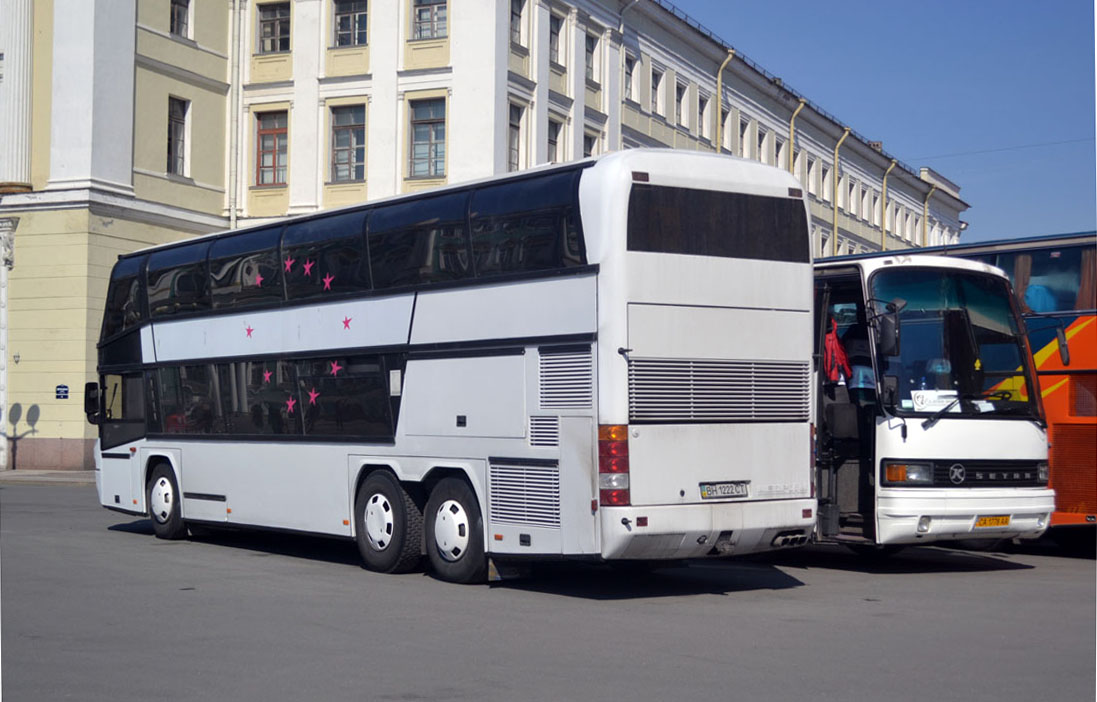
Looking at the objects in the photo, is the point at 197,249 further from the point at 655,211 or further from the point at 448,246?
Result: the point at 655,211

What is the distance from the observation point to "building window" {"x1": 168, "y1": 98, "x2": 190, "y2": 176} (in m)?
36.6

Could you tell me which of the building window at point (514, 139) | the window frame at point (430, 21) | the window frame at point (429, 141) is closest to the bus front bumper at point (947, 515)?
the building window at point (514, 139)

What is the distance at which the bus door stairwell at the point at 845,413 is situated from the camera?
1412 centimetres

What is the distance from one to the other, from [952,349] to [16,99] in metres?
27.2

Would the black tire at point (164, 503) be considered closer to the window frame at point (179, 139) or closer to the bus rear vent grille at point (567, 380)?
the bus rear vent grille at point (567, 380)

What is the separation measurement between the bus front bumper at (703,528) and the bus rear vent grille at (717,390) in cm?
76

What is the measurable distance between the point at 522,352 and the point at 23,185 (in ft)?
84.2

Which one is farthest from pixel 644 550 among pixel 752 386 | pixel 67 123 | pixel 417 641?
pixel 67 123

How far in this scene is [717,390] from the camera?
12258 millimetres

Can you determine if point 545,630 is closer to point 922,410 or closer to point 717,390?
point 717,390

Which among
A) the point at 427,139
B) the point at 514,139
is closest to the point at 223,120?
the point at 427,139

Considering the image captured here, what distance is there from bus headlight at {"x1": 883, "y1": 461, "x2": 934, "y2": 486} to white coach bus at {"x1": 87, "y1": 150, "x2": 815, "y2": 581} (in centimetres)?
139

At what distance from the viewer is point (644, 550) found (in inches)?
460

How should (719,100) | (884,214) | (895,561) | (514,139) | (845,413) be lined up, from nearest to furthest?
(845,413) < (895,561) < (514,139) < (719,100) < (884,214)
